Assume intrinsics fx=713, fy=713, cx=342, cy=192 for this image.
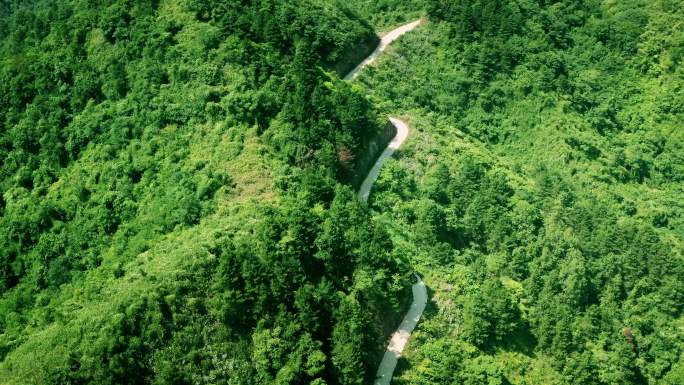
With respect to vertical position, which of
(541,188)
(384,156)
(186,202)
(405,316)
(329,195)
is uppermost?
(186,202)

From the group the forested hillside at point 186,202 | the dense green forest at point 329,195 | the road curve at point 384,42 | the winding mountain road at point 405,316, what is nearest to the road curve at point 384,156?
the winding mountain road at point 405,316

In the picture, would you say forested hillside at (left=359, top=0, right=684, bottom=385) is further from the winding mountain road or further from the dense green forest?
the winding mountain road

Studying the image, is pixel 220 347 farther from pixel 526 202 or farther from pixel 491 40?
pixel 491 40

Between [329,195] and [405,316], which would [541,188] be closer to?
[405,316]

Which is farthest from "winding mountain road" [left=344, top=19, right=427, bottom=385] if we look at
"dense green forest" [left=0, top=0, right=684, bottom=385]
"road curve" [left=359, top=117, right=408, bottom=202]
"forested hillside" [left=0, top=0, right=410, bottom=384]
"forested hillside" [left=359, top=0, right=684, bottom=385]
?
"forested hillside" [left=0, top=0, right=410, bottom=384]

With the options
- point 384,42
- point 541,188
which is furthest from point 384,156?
point 384,42

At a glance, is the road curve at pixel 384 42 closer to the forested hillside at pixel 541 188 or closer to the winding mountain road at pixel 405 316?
the winding mountain road at pixel 405 316
